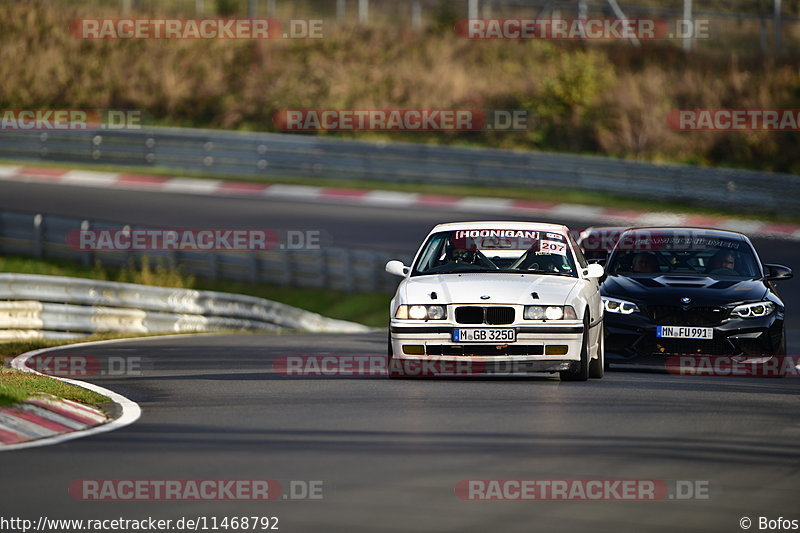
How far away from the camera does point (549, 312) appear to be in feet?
42.4

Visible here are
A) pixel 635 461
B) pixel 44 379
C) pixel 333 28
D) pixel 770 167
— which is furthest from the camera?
pixel 333 28

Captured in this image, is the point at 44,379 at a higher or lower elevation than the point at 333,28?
lower

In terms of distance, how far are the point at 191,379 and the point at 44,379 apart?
1457 mm

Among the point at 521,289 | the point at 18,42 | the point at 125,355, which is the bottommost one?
the point at 125,355

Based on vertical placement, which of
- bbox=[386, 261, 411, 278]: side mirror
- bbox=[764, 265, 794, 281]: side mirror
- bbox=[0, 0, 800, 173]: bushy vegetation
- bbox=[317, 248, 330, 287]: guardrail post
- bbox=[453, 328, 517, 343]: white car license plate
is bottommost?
bbox=[317, 248, 330, 287]: guardrail post

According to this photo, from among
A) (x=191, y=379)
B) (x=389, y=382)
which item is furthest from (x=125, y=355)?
(x=389, y=382)

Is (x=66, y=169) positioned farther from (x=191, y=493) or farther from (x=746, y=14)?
(x=191, y=493)

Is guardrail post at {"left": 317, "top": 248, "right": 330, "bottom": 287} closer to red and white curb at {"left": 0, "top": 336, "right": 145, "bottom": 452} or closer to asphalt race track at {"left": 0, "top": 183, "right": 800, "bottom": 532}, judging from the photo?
asphalt race track at {"left": 0, "top": 183, "right": 800, "bottom": 532}

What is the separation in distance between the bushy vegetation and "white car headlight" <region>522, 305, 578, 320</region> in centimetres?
2708

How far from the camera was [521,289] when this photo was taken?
13.1 m

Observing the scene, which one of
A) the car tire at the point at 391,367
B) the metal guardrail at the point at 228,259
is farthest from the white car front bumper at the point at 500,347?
the metal guardrail at the point at 228,259

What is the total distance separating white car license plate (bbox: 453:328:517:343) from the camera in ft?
42.2

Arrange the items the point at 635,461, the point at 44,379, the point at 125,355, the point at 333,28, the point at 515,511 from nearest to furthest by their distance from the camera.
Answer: the point at 515,511
the point at 635,461
the point at 44,379
the point at 125,355
the point at 333,28

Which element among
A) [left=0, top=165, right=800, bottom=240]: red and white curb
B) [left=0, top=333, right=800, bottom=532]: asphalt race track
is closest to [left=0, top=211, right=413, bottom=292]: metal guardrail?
[left=0, top=165, right=800, bottom=240]: red and white curb
